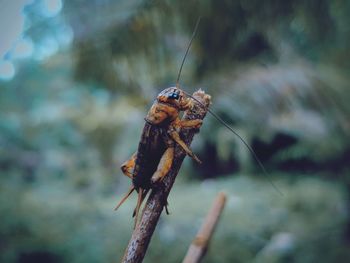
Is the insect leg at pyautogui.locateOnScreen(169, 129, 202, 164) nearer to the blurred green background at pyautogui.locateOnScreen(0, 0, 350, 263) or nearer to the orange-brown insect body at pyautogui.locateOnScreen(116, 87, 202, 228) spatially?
the orange-brown insect body at pyautogui.locateOnScreen(116, 87, 202, 228)

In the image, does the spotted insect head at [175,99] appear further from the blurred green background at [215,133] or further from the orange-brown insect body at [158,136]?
the blurred green background at [215,133]

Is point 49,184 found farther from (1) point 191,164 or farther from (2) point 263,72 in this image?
(2) point 263,72

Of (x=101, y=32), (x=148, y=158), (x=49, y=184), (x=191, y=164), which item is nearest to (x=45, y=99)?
(x=49, y=184)

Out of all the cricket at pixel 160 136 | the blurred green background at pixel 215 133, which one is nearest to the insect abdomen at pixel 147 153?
the cricket at pixel 160 136

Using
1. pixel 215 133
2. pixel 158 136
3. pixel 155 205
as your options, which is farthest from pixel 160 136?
pixel 215 133

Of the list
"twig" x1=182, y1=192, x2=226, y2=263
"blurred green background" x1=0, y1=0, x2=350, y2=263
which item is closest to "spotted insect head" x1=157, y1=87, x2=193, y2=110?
"twig" x1=182, y1=192, x2=226, y2=263

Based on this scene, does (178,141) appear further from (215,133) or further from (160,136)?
(215,133)

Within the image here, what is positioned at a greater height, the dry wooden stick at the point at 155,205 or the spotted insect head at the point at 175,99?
the spotted insect head at the point at 175,99
